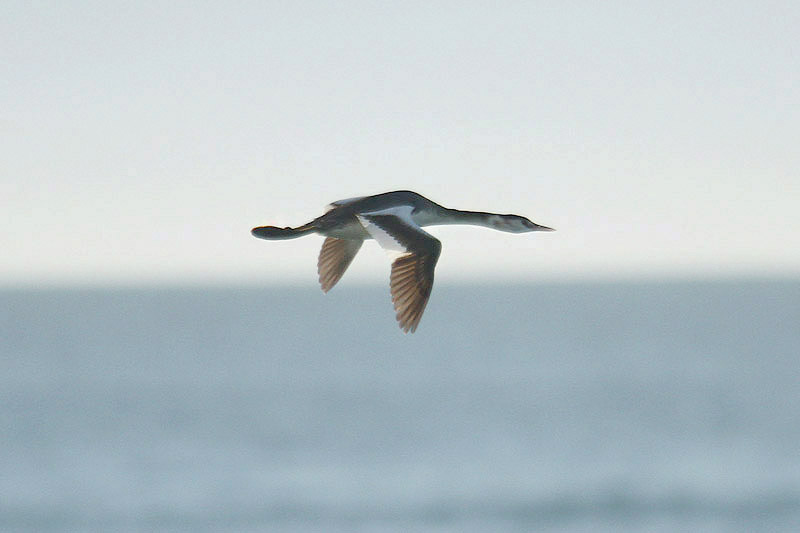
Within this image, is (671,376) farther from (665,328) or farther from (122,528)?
(665,328)

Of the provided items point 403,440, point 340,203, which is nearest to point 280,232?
point 340,203

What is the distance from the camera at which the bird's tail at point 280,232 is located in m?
16.0

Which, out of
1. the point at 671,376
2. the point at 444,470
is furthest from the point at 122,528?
the point at 671,376

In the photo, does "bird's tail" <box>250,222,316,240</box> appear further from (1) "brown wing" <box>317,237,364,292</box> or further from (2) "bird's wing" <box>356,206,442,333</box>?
(1) "brown wing" <box>317,237,364,292</box>

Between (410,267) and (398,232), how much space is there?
0.48 m

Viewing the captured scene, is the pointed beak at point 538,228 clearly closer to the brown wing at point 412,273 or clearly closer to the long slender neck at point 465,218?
the long slender neck at point 465,218

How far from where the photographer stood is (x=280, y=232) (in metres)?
16.1

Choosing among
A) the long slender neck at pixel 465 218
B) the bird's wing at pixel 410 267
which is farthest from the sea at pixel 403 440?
the bird's wing at pixel 410 267

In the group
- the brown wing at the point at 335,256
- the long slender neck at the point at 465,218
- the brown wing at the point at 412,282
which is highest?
the long slender neck at the point at 465,218

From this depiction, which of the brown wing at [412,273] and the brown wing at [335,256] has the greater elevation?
the brown wing at [335,256]

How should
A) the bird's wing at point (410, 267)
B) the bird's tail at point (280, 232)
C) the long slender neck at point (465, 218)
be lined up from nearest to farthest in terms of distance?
1. the bird's wing at point (410, 267)
2. the bird's tail at point (280, 232)
3. the long slender neck at point (465, 218)

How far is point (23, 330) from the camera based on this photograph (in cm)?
15550

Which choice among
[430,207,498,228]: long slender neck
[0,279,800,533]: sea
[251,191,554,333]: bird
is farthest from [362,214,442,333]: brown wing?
[0,279,800,533]: sea

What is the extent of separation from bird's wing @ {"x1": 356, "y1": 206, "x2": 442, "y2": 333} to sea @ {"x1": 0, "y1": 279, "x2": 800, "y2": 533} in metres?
31.8
